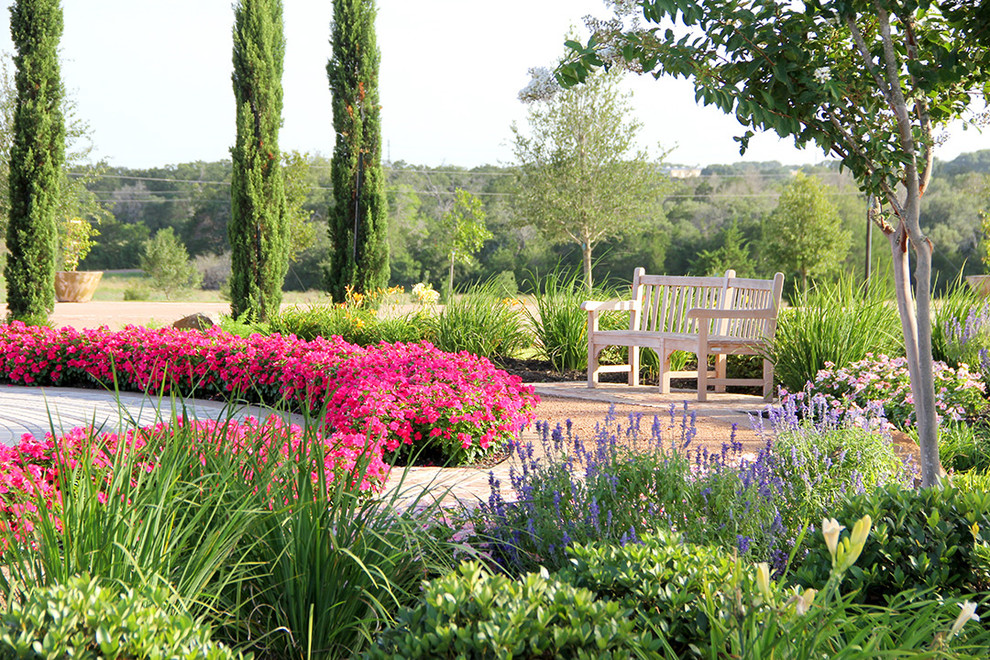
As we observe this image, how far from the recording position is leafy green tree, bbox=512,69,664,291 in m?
19.9

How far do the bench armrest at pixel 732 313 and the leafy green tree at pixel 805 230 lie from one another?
59.4 ft

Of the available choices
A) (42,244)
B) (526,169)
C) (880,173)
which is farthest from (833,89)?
(526,169)

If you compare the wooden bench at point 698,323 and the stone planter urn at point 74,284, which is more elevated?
the wooden bench at point 698,323

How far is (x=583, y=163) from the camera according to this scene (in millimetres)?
20109

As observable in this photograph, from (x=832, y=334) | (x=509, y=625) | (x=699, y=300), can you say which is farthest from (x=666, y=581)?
(x=699, y=300)

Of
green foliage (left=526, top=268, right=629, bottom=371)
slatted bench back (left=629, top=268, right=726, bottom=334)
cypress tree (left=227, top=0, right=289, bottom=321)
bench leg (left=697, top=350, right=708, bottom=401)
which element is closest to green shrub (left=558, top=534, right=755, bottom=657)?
bench leg (left=697, top=350, right=708, bottom=401)

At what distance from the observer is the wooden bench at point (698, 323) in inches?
234

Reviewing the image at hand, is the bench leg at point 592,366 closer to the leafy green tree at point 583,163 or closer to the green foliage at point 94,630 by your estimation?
the green foliage at point 94,630

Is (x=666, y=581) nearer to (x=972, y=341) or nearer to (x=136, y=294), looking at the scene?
(x=972, y=341)

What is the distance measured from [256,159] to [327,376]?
713cm

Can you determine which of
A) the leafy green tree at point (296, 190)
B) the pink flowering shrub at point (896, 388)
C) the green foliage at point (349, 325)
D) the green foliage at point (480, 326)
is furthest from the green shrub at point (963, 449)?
the leafy green tree at point (296, 190)

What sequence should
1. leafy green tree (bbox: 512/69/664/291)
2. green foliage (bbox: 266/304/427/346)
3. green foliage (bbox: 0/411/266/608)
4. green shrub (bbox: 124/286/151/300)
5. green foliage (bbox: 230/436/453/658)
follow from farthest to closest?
green shrub (bbox: 124/286/151/300), leafy green tree (bbox: 512/69/664/291), green foliage (bbox: 266/304/427/346), green foliage (bbox: 230/436/453/658), green foliage (bbox: 0/411/266/608)

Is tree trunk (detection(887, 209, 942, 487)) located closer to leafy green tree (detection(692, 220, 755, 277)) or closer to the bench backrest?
the bench backrest

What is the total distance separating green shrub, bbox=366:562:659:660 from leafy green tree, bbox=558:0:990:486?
5.57 feet
